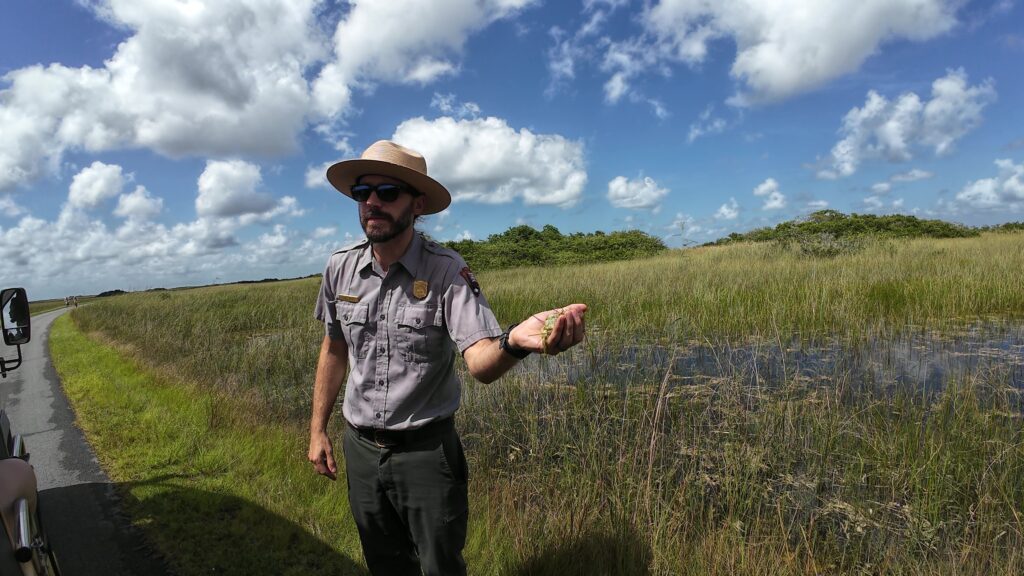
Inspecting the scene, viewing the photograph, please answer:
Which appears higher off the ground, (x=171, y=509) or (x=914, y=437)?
(x=914, y=437)

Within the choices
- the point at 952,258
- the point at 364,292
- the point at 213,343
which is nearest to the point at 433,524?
the point at 364,292

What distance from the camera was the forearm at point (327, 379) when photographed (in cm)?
218

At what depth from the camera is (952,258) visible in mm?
11070

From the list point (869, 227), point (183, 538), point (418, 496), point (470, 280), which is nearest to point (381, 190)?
point (470, 280)

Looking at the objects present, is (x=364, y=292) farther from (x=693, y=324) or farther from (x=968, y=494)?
(x=693, y=324)

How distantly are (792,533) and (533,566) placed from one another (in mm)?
1556

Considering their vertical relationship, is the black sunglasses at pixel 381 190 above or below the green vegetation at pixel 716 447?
above

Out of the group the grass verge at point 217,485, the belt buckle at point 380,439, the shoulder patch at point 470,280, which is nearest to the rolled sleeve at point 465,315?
the shoulder patch at point 470,280

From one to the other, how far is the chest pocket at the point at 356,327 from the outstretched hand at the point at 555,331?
0.75m

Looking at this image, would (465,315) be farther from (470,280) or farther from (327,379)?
(327,379)

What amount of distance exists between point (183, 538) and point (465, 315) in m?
2.88

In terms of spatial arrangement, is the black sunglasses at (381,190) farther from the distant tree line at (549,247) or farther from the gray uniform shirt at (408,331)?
the distant tree line at (549,247)

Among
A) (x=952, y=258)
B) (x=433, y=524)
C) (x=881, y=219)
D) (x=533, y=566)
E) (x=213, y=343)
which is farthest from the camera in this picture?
(x=881, y=219)

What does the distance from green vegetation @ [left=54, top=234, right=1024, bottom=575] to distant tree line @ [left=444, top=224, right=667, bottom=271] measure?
2266 centimetres
